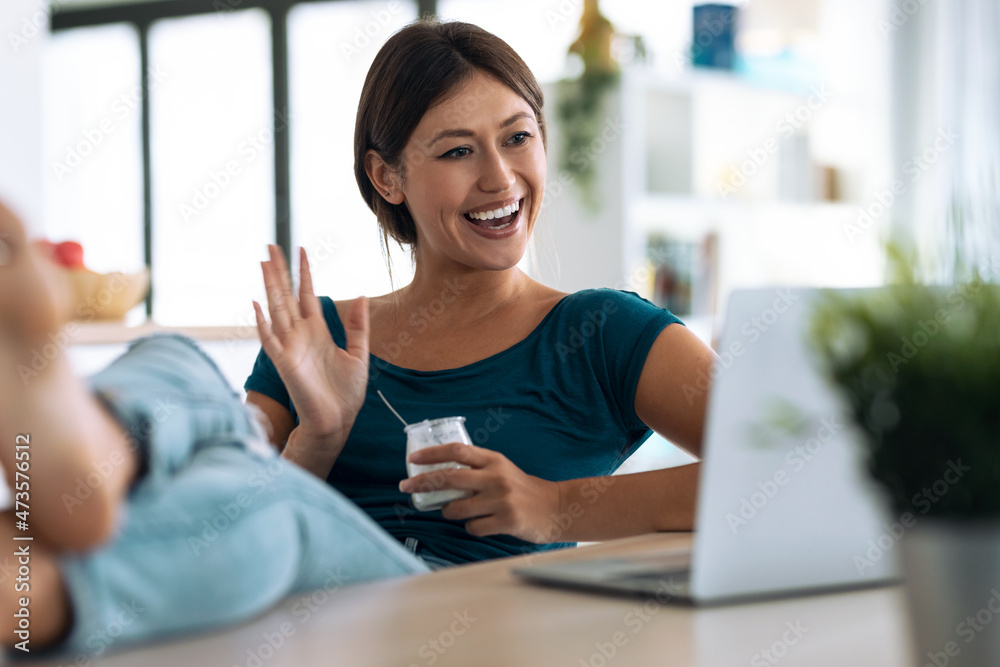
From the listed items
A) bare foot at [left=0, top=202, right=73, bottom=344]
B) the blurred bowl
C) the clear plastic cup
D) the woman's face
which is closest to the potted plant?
bare foot at [left=0, top=202, right=73, bottom=344]

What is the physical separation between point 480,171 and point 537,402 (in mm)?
388

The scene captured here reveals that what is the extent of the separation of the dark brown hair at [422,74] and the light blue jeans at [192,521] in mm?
953

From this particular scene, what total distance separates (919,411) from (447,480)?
733mm

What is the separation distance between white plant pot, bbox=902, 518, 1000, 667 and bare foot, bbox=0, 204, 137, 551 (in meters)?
0.42

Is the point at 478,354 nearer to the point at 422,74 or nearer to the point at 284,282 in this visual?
the point at 284,282

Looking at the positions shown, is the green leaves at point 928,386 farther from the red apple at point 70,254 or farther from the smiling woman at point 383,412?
the red apple at point 70,254

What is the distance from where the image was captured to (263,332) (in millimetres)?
1349

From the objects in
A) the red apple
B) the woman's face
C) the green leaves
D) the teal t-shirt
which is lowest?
the teal t-shirt

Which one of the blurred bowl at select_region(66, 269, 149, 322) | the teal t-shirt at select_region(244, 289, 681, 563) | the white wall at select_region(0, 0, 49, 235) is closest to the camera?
the teal t-shirt at select_region(244, 289, 681, 563)

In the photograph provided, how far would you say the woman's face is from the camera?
63.3 inches

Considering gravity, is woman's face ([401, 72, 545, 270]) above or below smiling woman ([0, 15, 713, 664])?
above

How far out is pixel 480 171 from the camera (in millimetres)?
1625

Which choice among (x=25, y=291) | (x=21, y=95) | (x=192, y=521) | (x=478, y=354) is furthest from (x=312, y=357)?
(x=21, y=95)

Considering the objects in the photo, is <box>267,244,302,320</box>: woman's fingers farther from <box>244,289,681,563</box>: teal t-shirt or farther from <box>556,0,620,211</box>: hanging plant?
<box>556,0,620,211</box>: hanging plant
